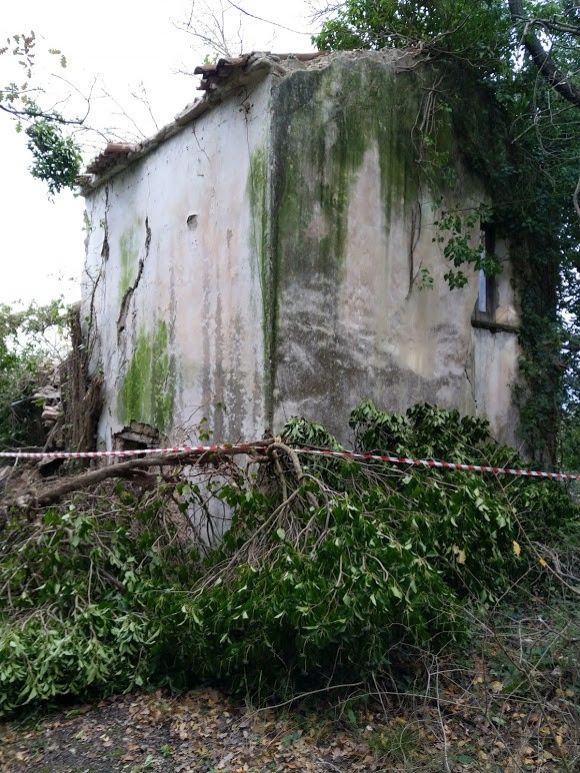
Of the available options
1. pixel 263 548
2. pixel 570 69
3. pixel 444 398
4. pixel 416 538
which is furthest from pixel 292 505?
pixel 570 69

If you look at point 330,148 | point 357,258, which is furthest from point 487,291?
point 330,148

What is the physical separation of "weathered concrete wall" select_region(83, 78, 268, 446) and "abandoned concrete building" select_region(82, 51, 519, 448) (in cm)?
2

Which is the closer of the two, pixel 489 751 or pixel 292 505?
pixel 489 751

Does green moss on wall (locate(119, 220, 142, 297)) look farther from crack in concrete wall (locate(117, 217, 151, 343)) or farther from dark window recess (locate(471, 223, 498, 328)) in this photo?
dark window recess (locate(471, 223, 498, 328))

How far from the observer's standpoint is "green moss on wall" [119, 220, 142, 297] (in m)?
10.0

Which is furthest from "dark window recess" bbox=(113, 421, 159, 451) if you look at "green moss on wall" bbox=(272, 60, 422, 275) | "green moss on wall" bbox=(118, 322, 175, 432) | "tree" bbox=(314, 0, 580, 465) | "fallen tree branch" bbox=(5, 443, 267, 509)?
"tree" bbox=(314, 0, 580, 465)

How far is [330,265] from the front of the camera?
25.2 ft

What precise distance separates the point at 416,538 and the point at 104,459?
555cm

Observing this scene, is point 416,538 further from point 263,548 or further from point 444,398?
point 444,398

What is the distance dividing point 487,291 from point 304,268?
3.16 metres

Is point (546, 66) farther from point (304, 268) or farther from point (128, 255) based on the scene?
point (128, 255)

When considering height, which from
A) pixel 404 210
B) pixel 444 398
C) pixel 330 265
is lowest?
pixel 444 398

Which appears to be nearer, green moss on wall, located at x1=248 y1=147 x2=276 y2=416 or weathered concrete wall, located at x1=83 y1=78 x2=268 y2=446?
green moss on wall, located at x1=248 y1=147 x2=276 y2=416

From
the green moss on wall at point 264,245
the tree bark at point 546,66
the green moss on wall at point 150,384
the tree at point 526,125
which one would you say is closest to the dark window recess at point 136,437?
the green moss on wall at point 150,384
